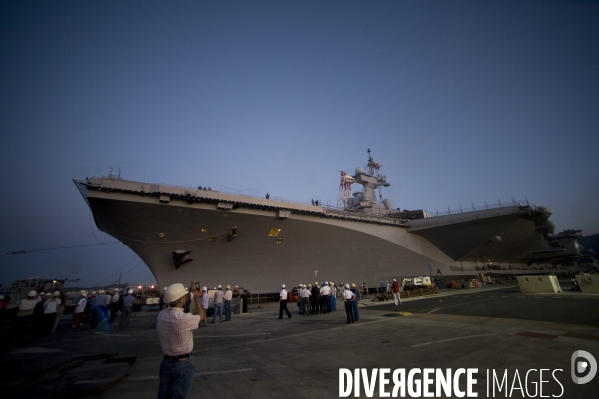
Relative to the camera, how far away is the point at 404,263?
32.9 m

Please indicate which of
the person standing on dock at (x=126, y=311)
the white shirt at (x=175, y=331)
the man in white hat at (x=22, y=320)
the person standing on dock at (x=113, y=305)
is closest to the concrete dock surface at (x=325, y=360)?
the man in white hat at (x=22, y=320)

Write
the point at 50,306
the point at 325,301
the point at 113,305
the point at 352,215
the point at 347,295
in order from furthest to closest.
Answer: the point at 352,215 < the point at 113,305 < the point at 325,301 < the point at 50,306 < the point at 347,295

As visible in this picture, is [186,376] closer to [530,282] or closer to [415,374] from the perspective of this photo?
[415,374]

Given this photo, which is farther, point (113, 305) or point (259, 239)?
point (259, 239)

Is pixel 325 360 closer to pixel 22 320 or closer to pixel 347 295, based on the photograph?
pixel 347 295

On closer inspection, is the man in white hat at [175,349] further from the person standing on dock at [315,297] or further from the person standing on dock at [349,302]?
the person standing on dock at [315,297]

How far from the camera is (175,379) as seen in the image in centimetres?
259

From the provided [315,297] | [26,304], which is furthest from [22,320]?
[315,297]

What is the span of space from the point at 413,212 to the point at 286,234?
84.6 ft

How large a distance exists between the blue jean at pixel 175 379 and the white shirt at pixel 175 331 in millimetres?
93

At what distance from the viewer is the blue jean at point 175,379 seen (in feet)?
8.31

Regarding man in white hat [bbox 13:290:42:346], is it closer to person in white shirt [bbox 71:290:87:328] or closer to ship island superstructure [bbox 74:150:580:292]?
person in white shirt [bbox 71:290:87:328]

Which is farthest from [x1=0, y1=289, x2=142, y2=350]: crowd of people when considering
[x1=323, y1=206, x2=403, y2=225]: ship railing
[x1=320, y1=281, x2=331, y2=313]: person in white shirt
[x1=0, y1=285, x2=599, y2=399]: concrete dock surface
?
[x1=323, y1=206, x2=403, y2=225]: ship railing

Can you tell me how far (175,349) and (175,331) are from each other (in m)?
0.16
